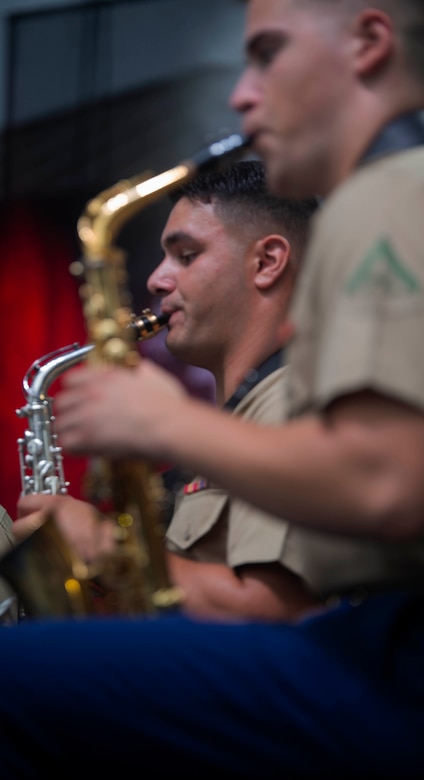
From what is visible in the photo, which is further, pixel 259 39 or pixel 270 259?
pixel 270 259

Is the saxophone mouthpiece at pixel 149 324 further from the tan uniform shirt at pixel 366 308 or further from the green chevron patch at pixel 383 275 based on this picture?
the green chevron patch at pixel 383 275

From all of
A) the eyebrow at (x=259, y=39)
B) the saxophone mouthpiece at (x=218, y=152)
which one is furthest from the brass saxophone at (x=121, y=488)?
the eyebrow at (x=259, y=39)

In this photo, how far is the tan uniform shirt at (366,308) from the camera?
4.56 ft

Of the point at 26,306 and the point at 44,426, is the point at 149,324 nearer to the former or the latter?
the point at 44,426

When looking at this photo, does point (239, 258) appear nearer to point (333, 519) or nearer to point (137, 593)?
point (137, 593)

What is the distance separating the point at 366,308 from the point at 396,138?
352mm

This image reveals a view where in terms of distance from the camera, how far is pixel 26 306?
4777mm

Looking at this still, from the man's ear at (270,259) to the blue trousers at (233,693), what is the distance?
1479mm

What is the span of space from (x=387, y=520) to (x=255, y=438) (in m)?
0.19

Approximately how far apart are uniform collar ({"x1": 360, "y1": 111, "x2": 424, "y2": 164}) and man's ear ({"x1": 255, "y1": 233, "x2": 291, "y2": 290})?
1252mm

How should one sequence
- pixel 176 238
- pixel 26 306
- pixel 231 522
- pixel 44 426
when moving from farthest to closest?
pixel 26 306
pixel 44 426
pixel 176 238
pixel 231 522

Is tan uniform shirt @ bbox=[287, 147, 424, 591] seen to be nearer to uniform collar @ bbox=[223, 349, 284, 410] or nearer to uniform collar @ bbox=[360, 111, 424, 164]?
uniform collar @ bbox=[360, 111, 424, 164]

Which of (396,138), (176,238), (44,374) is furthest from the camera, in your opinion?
(44,374)

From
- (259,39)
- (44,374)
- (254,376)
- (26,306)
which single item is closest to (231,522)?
(254,376)
